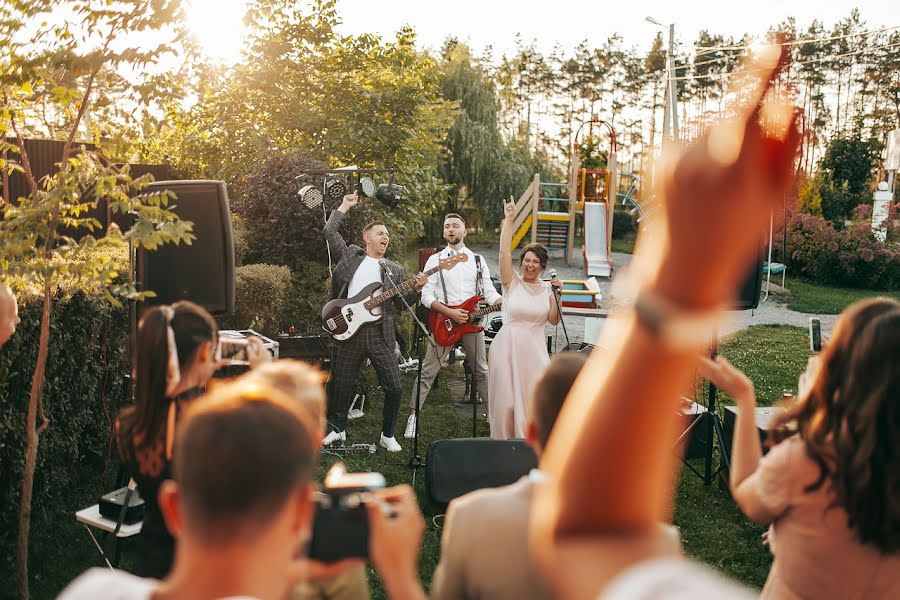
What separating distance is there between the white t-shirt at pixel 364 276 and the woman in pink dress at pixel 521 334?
1.31 meters

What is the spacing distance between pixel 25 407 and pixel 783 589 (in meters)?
3.97

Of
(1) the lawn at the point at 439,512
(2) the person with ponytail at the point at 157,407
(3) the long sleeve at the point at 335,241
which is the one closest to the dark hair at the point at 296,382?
(2) the person with ponytail at the point at 157,407

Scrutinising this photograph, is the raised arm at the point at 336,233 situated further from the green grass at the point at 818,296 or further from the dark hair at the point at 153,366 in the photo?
the green grass at the point at 818,296

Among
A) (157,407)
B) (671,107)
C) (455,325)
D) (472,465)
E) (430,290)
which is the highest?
(671,107)

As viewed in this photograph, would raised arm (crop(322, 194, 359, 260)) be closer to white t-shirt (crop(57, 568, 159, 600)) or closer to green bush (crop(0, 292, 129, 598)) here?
green bush (crop(0, 292, 129, 598))

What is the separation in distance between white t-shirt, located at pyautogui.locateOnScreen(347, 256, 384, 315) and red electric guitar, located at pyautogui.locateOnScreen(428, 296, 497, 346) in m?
0.77

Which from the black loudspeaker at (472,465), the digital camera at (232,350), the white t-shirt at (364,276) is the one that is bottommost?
the black loudspeaker at (472,465)

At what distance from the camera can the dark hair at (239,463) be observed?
1139mm

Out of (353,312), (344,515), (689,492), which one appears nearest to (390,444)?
(353,312)

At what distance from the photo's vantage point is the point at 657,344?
1.63 ft

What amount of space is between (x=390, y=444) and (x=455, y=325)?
1345 mm

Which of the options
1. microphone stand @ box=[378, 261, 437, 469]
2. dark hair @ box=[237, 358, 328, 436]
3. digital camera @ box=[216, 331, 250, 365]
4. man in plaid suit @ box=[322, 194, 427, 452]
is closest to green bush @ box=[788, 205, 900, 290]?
microphone stand @ box=[378, 261, 437, 469]

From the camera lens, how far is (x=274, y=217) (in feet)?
31.3

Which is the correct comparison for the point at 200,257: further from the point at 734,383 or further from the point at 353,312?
the point at 734,383
